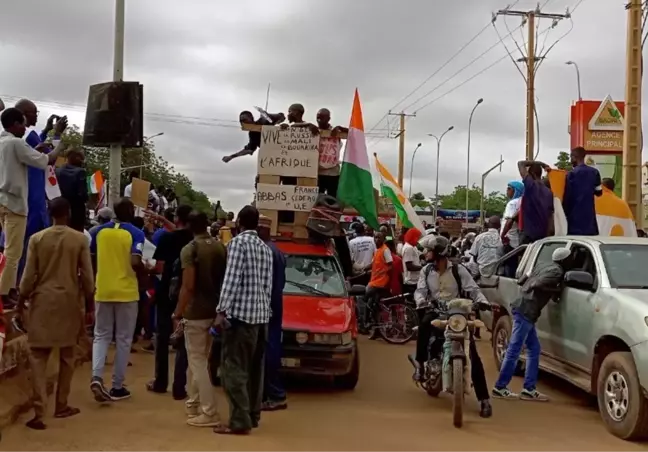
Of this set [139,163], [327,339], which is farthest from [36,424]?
[139,163]

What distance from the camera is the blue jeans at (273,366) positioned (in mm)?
8148

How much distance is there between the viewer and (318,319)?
905cm

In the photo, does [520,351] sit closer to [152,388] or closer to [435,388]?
[435,388]

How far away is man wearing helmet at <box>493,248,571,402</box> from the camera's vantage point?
875 centimetres

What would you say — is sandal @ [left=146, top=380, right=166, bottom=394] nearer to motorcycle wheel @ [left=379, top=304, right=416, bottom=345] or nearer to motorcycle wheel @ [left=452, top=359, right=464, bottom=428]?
motorcycle wheel @ [left=452, top=359, right=464, bottom=428]

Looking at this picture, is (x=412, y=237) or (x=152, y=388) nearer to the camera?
(x=152, y=388)

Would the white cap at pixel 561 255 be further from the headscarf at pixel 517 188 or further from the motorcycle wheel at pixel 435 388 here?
the headscarf at pixel 517 188

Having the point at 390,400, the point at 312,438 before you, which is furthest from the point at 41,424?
the point at 390,400

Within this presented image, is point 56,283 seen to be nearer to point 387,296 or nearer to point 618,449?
point 618,449

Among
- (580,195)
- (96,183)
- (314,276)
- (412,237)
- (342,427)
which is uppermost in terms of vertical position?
(96,183)

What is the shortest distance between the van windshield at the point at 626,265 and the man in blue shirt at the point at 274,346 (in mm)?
3668

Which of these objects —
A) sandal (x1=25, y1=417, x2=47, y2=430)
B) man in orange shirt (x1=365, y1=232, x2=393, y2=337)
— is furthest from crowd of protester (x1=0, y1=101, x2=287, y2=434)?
man in orange shirt (x1=365, y1=232, x2=393, y2=337)

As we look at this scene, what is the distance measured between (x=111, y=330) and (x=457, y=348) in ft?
12.1

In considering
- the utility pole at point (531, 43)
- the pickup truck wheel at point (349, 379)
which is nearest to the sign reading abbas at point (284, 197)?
the pickup truck wheel at point (349, 379)
